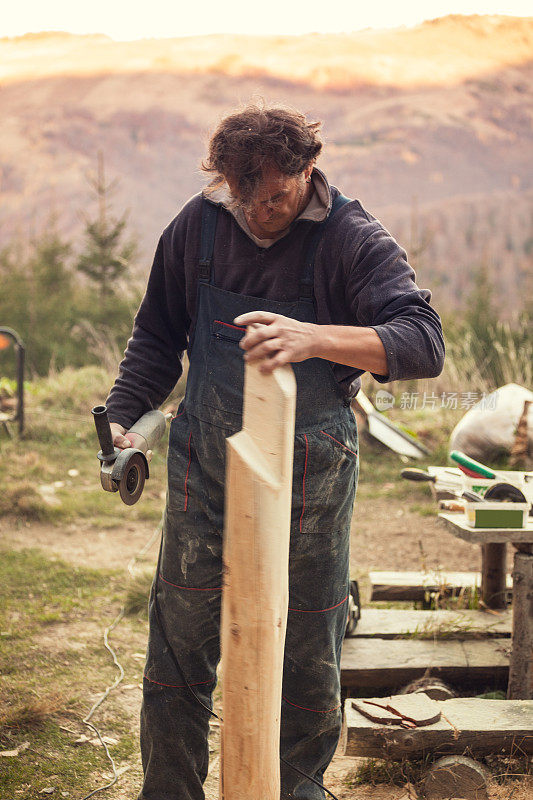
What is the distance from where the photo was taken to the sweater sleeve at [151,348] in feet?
7.15

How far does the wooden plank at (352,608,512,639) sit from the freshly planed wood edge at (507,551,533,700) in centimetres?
38

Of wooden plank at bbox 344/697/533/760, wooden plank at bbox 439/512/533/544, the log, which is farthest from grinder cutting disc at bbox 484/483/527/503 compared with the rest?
the log

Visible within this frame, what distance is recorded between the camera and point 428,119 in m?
46.2

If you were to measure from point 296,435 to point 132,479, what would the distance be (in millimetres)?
509

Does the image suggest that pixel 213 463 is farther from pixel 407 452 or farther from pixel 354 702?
pixel 407 452

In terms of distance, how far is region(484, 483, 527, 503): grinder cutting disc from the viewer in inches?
114

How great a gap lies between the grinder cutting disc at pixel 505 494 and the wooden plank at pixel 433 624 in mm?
636

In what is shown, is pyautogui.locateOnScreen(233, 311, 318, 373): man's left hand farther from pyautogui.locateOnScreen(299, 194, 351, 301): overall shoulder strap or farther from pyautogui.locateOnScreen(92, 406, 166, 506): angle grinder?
pyautogui.locateOnScreen(92, 406, 166, 506): angle grinder

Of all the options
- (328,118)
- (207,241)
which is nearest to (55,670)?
(207,241)

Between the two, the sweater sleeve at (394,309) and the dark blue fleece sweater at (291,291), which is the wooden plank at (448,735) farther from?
the sweater sleeve at (394,309)

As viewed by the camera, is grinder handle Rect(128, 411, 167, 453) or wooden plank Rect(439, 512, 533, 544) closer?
grinder handle Rect(128, 411, 167, 453)

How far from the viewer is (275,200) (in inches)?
71.9

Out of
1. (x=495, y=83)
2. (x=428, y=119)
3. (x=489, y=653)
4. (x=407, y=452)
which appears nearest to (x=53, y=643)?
(x=489, y=653)

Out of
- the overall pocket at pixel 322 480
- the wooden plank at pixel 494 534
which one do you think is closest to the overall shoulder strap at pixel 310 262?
the overall pocket at pixel 322 480
